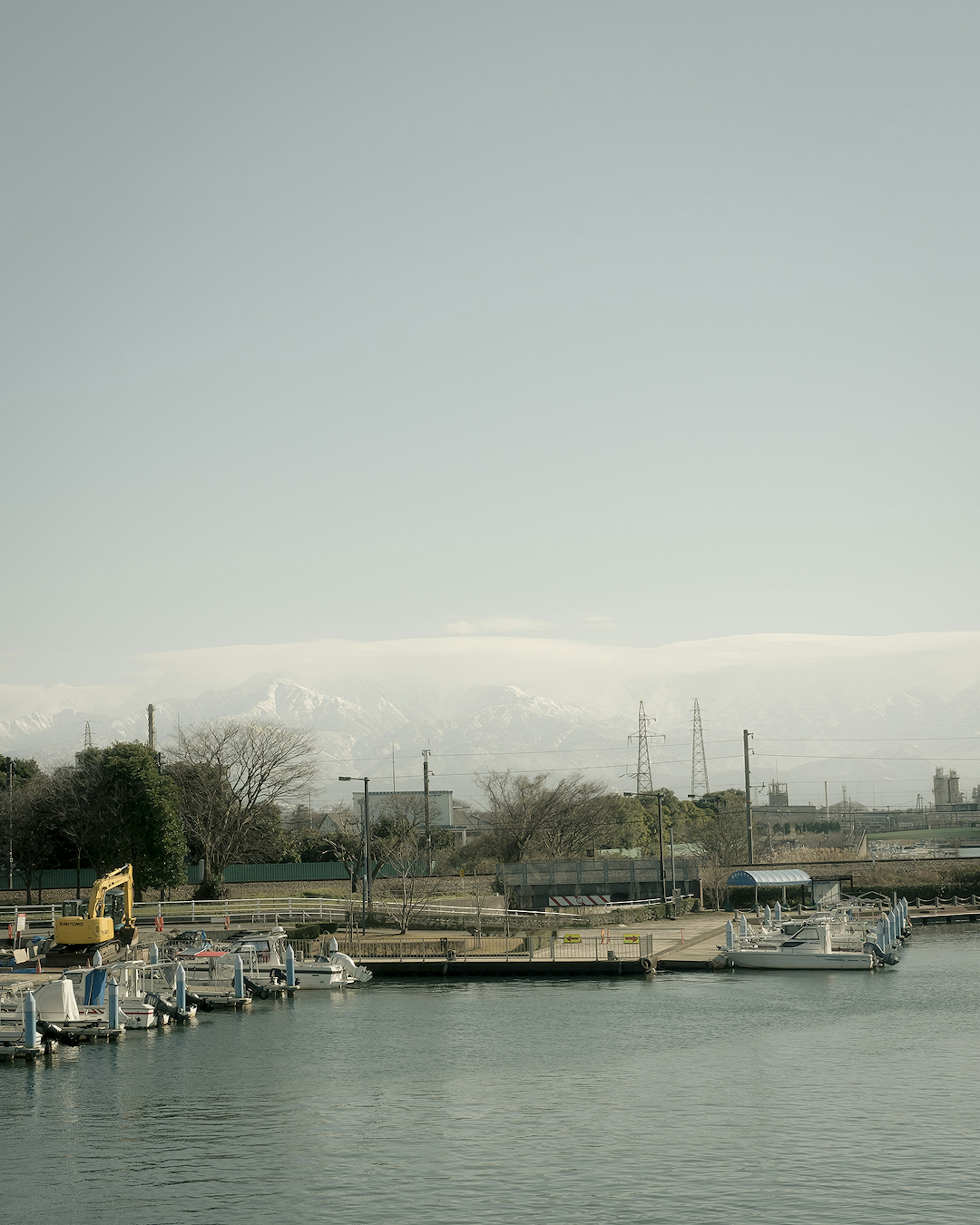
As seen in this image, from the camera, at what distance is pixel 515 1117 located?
32.9 meters

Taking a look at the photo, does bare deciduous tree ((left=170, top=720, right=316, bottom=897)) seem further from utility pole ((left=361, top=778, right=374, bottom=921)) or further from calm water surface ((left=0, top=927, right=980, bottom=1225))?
calm water surface ((left=0, top=927, right=980, bottom=1225))

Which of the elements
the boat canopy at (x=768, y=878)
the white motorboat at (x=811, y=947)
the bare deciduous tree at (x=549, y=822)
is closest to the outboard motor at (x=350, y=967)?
the white motorboat at (x=811, y=947)

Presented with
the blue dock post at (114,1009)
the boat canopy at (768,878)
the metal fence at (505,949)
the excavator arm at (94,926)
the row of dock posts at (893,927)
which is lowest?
the row of dock posts at (893,927)

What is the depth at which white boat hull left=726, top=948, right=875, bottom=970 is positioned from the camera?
211 feet

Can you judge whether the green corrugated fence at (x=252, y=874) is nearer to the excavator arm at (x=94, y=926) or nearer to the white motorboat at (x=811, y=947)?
the excavator arm at (x=94, y=926)

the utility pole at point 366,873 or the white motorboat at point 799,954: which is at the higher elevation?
the utility pole at point 366,873

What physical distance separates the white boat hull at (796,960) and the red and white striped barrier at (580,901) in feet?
55.5

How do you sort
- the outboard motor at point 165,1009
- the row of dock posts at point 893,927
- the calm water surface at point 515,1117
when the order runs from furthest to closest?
1. the row of dock posts at point 893,927
2. the outboard motor at point 165,1009
3. the calm water surface at point 515,1117

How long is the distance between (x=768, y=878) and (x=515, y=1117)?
59.8 meters

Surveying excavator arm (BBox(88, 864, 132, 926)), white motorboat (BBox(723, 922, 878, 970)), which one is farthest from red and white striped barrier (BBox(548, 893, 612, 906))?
excavator arm (BBox(88, 864, 132, 926))

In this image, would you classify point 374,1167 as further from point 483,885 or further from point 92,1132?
point 483,885

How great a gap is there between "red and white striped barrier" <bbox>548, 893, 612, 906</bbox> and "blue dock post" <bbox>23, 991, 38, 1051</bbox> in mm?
44268

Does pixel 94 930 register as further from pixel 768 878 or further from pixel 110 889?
pixel 768 878

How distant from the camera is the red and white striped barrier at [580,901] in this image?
8150 centimetres
